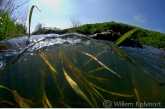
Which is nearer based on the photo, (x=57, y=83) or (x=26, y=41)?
(x=57, y=83)

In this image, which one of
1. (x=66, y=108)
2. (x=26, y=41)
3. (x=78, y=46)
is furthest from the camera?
(x=26, y=41)

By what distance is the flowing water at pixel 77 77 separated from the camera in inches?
34.2

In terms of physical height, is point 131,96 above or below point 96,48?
below

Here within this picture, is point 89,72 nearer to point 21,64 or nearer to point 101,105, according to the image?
point 101,105

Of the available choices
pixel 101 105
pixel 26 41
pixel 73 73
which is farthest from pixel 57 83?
pixel 26 41

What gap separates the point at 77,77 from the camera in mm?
919

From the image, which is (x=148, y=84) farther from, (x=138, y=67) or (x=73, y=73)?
(x=73, y=73)

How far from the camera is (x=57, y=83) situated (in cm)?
92

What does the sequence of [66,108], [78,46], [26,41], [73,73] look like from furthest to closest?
[26,41] < [78,46] < [73,73] < [66,108]

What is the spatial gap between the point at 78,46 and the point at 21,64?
285 mm

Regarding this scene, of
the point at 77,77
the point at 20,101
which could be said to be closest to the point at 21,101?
the point at 20,101

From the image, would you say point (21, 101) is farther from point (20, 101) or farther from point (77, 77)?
point (77, 77)

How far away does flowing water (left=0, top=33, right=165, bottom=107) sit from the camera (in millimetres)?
869

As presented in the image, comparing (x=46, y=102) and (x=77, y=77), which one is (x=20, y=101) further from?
(x=77, y=77)
